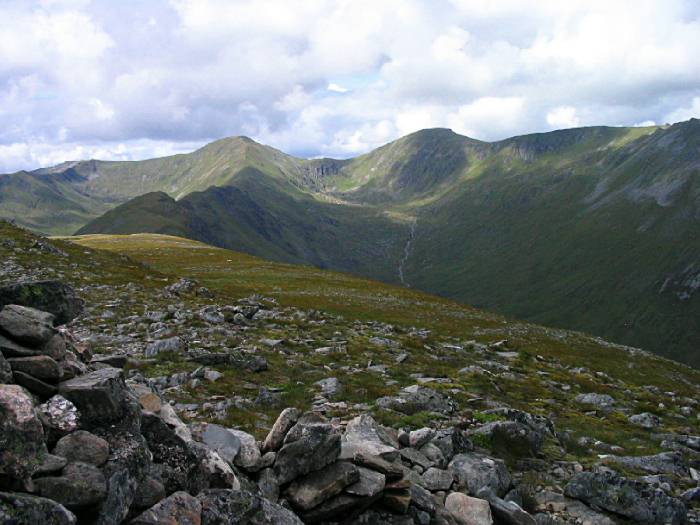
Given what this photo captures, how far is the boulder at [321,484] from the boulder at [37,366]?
5.33 m

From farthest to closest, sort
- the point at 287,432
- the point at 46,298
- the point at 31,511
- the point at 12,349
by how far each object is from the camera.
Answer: the point at 46,298 → the point at 287,432 → the point at 12,349 → the point at 31,511

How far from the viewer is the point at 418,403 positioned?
788 inches

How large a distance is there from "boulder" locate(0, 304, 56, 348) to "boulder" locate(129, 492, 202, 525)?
4.54 m

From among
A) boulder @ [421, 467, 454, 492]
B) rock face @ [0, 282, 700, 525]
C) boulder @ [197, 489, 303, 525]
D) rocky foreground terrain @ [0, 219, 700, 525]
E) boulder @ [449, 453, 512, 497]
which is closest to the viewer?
rock face @ [0, 282, 700, 525]

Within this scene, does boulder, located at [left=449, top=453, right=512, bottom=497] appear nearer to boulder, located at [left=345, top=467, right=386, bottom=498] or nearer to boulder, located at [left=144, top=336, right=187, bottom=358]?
boulder, located at [left=345, top=467, right=386, bottom=498]

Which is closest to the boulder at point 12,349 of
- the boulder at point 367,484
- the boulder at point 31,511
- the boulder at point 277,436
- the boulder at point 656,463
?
the boulder at point 31,511

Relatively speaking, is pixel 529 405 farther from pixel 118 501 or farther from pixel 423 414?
pixel 118 501

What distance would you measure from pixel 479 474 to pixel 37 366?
36.1 feet

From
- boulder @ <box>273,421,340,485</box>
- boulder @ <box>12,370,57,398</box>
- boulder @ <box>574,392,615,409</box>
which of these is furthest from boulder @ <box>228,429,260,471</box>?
boulder @ <box>574,392,615,409</box>

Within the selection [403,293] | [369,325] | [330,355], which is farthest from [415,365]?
[403,293]

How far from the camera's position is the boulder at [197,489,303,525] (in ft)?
28.5

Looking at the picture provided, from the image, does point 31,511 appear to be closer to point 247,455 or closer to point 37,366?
point 37,366

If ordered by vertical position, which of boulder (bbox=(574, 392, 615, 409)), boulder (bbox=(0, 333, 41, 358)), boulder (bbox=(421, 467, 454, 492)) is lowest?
boulder (bbox=(574, 392, 615, 409))

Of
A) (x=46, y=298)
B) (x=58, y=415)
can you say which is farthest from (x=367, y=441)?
(x=46, y=298)
